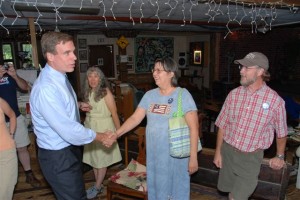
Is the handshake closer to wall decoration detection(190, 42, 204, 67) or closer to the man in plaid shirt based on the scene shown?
the man in plaid shirt

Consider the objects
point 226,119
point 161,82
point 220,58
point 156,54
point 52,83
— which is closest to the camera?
point 52,83

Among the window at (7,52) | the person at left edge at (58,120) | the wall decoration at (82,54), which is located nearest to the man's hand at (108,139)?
the person at left edge at (58,120)

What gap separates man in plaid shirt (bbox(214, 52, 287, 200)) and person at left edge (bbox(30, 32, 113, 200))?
1.11m

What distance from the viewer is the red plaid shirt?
6.88 ft

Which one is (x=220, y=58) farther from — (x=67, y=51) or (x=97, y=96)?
(x=67, y=51)

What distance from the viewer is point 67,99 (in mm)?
1793

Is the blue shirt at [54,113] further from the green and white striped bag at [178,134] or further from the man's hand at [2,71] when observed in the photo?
the man's hand at [2,71]

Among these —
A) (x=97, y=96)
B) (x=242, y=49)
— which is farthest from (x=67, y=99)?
(x=242, y=49)

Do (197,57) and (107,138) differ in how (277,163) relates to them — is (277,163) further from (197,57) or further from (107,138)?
(197,57)

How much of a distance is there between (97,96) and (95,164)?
727 mm

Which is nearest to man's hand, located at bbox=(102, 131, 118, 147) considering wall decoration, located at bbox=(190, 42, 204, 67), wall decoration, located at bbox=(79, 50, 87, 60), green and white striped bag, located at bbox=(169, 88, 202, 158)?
green and white striped bag, located at bbox=(169, 88, 202, 158)

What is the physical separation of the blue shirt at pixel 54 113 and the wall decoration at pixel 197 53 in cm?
926

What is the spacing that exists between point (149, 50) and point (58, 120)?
9331 millimetres

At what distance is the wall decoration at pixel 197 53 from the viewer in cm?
1066
